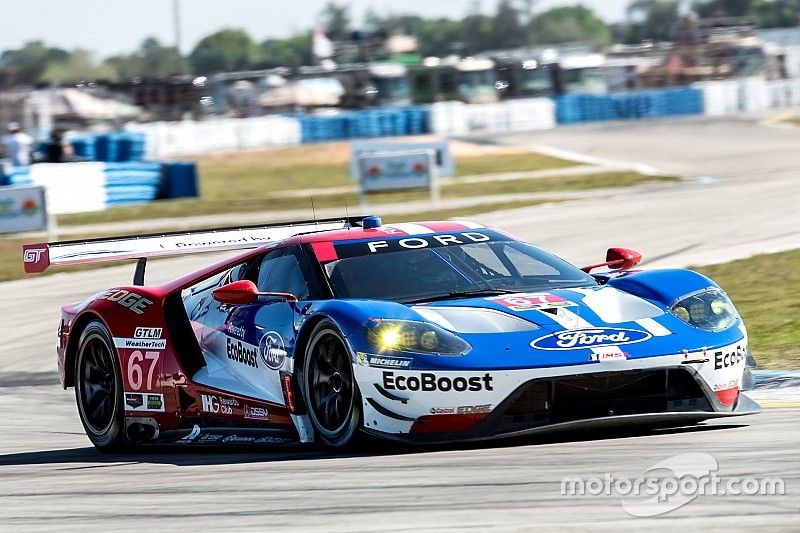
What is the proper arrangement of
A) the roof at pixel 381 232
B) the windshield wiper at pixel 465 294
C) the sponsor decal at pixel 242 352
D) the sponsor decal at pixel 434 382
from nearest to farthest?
the sponsor decal at pixel 434 382 → the windshield wiper at pixel 465 294 → the sponsor decal at pixel 242 352 → the roof at pixel 381 232

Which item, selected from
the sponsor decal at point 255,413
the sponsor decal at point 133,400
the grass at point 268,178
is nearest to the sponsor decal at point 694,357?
the sponsor decal at point 255,413

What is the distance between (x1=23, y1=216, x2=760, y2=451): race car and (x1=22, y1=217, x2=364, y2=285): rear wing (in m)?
0.02

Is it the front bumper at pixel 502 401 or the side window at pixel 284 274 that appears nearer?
the front bumper at pixel 502 401

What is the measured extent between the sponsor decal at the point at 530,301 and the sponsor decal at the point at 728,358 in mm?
692

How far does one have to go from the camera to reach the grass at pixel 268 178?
30969 mm

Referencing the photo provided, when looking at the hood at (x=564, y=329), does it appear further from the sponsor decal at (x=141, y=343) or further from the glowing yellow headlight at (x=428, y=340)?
the sponsor decal at (x=141, y=343)

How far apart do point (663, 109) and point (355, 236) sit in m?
54.2

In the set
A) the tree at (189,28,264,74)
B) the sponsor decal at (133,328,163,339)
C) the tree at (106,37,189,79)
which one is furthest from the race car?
the tree at (106,37,189,79)

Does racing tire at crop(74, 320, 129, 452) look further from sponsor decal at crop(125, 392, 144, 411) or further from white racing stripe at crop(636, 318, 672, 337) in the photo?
white racing stripe at crop(636, 318, 672, 337)

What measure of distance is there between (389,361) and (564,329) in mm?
783

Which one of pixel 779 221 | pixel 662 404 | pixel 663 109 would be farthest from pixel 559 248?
pixel 663 109

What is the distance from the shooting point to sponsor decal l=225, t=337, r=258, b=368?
24.1 ft

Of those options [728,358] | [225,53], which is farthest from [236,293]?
[225,53]

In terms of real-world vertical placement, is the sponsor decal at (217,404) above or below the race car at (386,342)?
below
